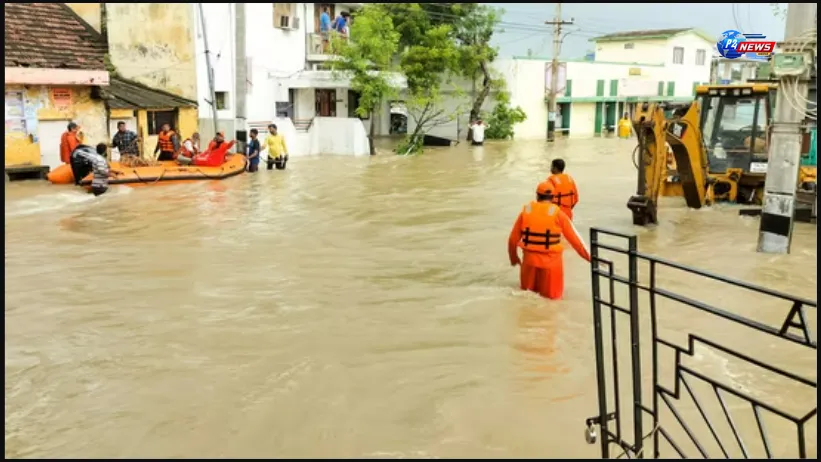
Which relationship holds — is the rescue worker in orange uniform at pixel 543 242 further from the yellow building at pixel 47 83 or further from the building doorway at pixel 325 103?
the building doorway at pixel 325 103

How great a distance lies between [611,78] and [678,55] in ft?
24.7

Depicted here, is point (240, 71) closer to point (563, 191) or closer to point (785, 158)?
point (563, 191)

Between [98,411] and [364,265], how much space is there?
499 cm

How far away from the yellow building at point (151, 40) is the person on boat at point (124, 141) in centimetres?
295

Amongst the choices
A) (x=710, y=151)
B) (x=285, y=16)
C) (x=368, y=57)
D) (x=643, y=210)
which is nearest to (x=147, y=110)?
(x=368, y=57)

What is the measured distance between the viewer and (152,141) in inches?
816

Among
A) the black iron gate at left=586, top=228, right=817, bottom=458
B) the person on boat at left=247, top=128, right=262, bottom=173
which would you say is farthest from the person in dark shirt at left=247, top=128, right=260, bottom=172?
the black iron gate at left=586, top=228, right=817, bottom=458

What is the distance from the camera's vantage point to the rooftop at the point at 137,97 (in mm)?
19188

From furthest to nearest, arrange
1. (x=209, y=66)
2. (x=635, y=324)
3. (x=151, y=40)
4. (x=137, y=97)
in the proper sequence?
(x=209, y=66)
(x=151, y=40)
(x=137, y=97)
(x=635, y=324)

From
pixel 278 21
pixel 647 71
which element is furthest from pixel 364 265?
pixel 647 71

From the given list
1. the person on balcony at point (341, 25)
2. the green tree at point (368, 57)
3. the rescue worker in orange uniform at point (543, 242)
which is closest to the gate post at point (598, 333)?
the rescue worker in orange uniform at point (543, 242)

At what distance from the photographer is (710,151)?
14836mm

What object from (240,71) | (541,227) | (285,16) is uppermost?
(285,16)

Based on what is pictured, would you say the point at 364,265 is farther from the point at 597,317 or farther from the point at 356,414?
the point at 597,317
